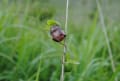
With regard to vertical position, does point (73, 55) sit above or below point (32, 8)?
below

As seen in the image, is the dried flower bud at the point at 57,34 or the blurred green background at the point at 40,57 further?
the blurred green background at the point at 40,57

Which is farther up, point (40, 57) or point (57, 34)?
point (57, 34)

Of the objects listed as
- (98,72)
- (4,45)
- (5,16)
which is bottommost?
(98,72)

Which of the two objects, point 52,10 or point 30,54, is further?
point 52,10

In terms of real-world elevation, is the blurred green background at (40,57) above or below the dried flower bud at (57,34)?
below

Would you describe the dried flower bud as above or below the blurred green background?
above

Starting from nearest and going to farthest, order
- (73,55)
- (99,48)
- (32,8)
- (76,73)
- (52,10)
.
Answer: (76,73) < (73,55) < (99,48) < (32,8) < (52,10)

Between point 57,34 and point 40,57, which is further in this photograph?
point 40,57

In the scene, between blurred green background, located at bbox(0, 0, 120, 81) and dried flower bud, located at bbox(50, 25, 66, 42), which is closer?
dried flower bud, located at bbox(50, 25, 66, 42)

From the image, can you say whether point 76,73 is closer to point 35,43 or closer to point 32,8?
point 35,43

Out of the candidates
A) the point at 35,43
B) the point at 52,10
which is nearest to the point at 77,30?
the point at 52,10

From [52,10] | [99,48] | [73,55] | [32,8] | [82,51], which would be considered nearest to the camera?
[73,55]
